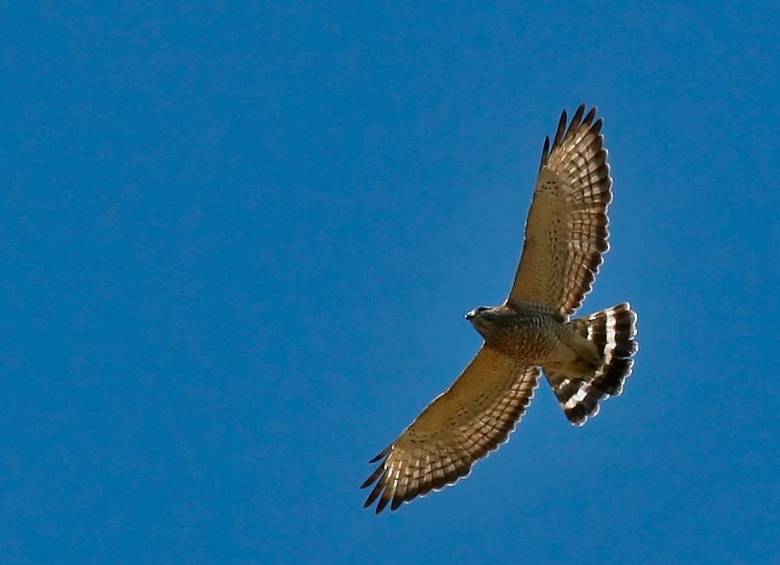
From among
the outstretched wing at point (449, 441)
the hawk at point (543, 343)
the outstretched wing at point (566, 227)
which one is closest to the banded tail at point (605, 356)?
the hawk at point (543, 343)

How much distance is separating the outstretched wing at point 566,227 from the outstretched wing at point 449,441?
43.3 inches

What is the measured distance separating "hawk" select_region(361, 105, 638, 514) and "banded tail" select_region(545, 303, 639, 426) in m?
0.01

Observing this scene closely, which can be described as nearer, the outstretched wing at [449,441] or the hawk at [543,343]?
the hawk at [543,343]

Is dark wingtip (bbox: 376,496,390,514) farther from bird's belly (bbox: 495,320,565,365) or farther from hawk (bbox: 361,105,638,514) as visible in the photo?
bird's belly (bbox: 495,320,565,365)

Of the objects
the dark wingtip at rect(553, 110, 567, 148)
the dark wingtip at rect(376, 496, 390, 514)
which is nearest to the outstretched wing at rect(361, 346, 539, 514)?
the dark wingtip at rect(376, 496, 390, 514)

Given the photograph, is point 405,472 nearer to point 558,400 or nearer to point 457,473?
point 457,473

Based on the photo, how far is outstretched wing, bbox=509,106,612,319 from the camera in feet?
63.8

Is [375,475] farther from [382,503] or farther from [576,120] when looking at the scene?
[576,120]

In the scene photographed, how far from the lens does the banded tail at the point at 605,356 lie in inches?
779

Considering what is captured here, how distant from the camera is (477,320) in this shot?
63.4ft

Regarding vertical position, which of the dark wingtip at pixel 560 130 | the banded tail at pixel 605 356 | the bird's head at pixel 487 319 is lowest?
the banded tail at pixel 605 356

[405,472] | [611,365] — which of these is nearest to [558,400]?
[611,365]

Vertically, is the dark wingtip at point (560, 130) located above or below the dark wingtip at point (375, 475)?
above

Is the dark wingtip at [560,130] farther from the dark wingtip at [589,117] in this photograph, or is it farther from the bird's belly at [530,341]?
the bird's belly at [530,341]
